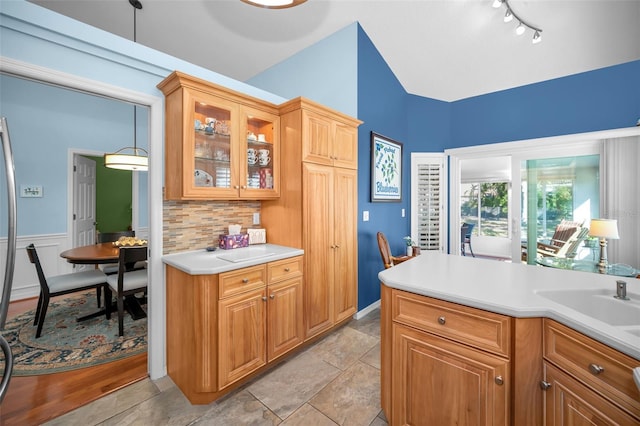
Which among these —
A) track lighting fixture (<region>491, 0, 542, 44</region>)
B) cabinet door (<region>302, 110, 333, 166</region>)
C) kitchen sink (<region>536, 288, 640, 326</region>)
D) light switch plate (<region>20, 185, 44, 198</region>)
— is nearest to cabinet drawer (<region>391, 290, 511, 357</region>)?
kitchen sink (<region>536, 288, 640, 326</region>)

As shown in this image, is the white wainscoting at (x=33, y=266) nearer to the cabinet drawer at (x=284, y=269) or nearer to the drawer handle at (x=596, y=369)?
the cabinet drawer at (x=284, y=269)

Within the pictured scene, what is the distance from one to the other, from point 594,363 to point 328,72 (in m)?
3.32

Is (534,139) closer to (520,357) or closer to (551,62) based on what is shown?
(551,62)

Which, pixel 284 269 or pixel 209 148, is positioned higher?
pixel 209 148

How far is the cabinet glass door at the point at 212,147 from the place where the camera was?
2.02m

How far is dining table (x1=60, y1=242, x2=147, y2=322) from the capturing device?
285cm

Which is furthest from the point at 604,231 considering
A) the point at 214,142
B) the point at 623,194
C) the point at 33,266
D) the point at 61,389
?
the point at 33,266

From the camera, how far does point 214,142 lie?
212 cm

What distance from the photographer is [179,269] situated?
1864 millimetres

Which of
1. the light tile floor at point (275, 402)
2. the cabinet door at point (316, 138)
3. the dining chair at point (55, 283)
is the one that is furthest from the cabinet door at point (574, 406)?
the dining chair at point (55, 283)

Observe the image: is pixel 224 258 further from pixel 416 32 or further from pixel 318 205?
pixel 416 32

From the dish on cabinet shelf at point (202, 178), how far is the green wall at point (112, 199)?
15.6 feet

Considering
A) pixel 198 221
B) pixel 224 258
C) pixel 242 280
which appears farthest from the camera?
pixel 198 221

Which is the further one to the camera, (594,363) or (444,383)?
(444,383)
